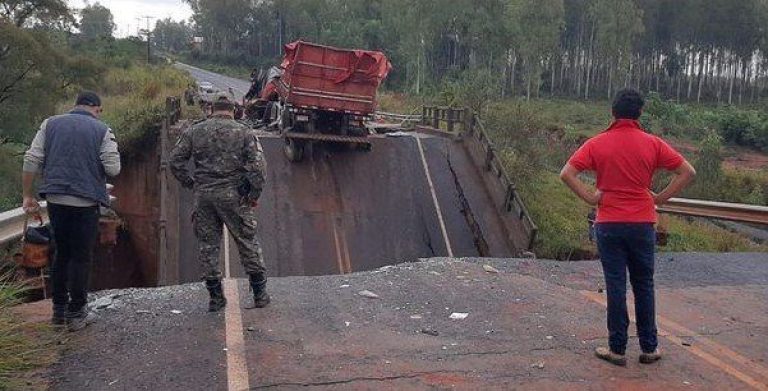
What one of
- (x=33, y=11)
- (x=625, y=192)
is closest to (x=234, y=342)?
(x=625, y=192)

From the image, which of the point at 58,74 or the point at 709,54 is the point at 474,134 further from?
the point at 709,54

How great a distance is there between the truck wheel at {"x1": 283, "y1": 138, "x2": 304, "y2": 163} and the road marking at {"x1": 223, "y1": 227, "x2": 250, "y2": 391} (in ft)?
20.0

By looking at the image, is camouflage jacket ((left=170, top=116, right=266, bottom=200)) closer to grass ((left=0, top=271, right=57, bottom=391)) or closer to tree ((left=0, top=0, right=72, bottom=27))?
grass ((left=0, top=271, right=57, bottom=391))

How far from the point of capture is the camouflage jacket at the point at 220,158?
5.93m

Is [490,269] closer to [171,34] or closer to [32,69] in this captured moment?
[32,69]

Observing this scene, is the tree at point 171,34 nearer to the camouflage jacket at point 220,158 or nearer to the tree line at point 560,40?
the tree line at point 560,40

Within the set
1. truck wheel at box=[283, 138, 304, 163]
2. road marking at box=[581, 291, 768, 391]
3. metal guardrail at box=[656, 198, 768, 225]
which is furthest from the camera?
truck wheel at box=[283, 138, 304, 163]

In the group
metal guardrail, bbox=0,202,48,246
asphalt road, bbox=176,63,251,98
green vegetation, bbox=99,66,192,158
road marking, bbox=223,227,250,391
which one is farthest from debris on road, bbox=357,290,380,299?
asphalt road, bbox=176,63,251,98

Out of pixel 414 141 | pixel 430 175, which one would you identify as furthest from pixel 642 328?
pixel 414 141

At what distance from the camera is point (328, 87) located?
13656 millimetres

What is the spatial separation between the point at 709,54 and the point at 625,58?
1532cm

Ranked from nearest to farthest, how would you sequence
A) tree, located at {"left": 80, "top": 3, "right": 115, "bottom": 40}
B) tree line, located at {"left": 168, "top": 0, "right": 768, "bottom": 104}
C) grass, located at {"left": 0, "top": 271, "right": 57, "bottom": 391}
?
grass, located at {"left": 0, "top": 271, "right": 57, "bottom": 391} → tree line, located at {"left": 168, "top": 0, "right": 768, "bottom": 104} → tree, located at {"left": 80, "top": 3, "right": 115, "bottom": 40}

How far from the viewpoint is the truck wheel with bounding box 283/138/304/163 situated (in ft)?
43.1

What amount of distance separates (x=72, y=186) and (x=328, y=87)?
8.64 metres
